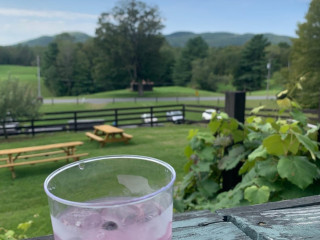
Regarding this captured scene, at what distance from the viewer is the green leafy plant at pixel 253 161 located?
134 centimetres

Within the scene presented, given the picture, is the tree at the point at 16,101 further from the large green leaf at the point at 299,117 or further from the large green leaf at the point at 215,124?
the large green leaf at the point at 299,117

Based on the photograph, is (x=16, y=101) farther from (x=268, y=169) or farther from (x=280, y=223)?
(x=280, y=223)

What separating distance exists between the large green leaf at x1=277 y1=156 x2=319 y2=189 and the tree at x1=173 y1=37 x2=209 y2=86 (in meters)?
42.8

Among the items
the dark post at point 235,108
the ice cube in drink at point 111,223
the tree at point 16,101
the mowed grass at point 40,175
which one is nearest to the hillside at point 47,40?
the tree at point 16,101

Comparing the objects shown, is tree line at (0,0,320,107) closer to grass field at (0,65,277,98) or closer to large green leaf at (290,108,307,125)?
grass field at (0,65,277,98)

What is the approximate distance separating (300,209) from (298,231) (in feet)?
0.44

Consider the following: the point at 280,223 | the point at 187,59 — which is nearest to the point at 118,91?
the point at 187,59

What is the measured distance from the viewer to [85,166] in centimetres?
46

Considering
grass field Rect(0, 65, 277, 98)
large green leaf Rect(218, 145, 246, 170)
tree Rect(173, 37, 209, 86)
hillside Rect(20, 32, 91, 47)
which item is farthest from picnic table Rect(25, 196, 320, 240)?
hillside Rect(20, 32, 91, 47)

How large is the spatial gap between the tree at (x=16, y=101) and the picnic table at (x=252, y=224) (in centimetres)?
916

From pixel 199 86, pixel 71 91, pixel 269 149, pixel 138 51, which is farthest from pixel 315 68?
pixel 71 91

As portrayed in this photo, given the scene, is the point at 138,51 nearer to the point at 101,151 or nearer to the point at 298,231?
the point at 101,151

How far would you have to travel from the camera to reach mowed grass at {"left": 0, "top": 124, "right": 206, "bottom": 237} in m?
3.06

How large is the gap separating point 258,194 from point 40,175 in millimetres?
4044
